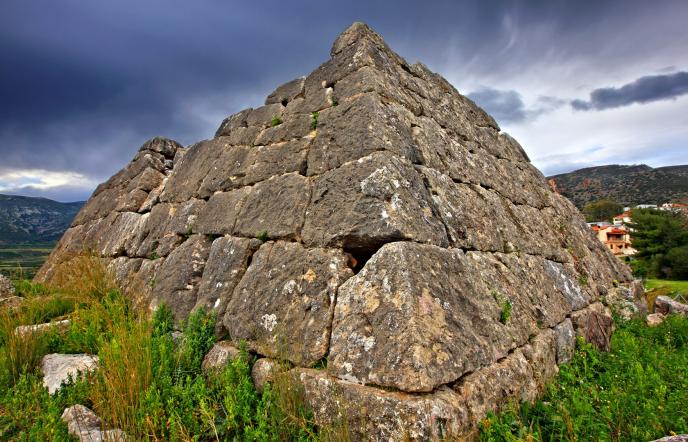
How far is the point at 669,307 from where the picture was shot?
8523 millimetres

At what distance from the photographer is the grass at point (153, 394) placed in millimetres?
2701

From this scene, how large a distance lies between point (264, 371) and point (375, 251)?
4.82 feet

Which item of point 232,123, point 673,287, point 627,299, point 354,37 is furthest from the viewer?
point 673,287

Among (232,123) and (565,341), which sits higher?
(232,123)

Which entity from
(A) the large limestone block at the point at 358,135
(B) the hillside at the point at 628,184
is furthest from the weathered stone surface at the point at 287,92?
(B) the hillside at the point at 628,184

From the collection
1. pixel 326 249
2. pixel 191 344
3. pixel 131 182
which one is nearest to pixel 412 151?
pixel 326 249

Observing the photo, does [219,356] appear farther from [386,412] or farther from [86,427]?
[386,412]

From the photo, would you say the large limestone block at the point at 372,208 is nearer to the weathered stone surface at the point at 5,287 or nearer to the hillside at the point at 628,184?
the weathered stone surface at the point at 5,287

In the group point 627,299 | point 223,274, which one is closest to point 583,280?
point 627,299

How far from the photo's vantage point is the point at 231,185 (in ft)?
18.7

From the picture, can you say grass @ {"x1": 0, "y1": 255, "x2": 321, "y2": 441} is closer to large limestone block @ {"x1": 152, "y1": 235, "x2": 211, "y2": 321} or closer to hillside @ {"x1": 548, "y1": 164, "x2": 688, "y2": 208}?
large limestone block @ {"x1": 152, "y1": 235, "x2": 211, "y2": 321}

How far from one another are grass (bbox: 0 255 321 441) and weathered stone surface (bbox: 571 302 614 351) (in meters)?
4.14

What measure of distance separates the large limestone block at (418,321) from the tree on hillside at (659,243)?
42.1 meters

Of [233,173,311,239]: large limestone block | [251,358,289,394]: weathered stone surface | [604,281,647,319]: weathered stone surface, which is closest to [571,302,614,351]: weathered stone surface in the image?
[604,281,647,319]: weathered stone surface
